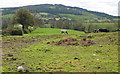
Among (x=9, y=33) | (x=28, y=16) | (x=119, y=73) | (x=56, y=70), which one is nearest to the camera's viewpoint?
(x=119, y=73)

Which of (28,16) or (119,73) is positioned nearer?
(119,73)

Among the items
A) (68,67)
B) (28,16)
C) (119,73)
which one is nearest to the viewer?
(119,73)

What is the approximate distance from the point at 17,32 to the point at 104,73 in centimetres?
2981

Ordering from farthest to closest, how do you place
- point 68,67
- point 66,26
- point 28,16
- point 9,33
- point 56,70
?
point 66,26
point 28,16
point 9,33
point 68,67
point 56,70

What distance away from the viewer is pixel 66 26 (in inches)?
4594

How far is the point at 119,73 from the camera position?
7.50m

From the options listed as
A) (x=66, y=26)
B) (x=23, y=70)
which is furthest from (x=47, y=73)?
(x=66, y=26)

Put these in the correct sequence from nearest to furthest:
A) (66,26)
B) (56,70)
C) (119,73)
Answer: (119,73) → (56,70) → (66,26)

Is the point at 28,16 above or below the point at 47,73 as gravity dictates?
above

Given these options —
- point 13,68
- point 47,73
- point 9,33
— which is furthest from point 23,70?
point 9,33

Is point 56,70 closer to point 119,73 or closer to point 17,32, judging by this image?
point 119,73

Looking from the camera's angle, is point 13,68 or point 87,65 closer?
point 13,68

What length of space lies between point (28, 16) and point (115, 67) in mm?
47727

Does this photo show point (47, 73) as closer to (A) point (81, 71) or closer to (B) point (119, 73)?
(A) point (81, 71)
